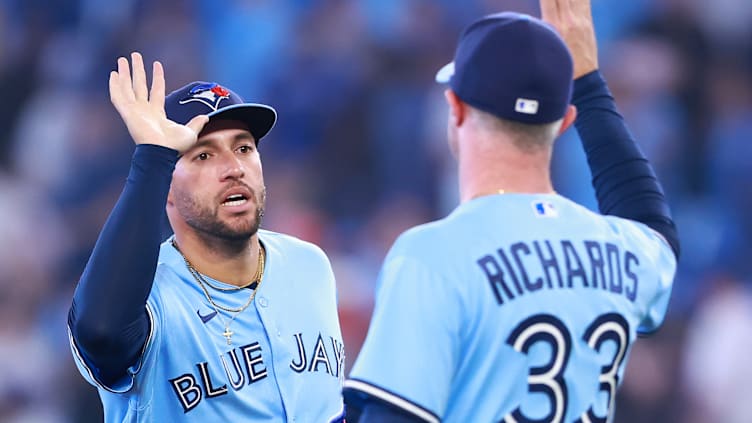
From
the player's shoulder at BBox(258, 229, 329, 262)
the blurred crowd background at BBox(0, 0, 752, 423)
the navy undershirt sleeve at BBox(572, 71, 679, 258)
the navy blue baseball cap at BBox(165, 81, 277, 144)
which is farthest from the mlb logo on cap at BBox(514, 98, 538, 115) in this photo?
the blurred crowd background at BBox(0, 0, 752, 423)

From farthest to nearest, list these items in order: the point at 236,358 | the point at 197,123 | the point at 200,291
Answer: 1. the point at 200,291
2. the point at 236,358
3. the point at 197,123

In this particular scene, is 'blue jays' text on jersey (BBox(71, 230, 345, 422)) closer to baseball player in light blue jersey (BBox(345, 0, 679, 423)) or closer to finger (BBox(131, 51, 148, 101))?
finger (BBox(131, 51, 148, 101))

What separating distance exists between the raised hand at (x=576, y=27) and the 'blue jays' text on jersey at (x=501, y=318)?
2.01 feet

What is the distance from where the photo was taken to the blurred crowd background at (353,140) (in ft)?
27.9

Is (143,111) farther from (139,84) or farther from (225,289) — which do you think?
(225,289)

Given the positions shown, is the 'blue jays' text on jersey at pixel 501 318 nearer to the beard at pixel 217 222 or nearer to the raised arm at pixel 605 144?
the raised arm at pixel 605 144

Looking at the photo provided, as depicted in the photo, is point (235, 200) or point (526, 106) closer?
point (526, 106)

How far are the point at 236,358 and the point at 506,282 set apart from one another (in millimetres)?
1279

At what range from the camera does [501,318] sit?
2887 mm

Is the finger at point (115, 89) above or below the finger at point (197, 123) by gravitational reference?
above

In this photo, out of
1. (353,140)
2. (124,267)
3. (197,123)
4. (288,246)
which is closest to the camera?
(124,267)

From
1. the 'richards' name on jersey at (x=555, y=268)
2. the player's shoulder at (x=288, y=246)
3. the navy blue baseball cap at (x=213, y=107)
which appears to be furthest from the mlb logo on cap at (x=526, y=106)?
the player's shoulder at (x=288, y=246)

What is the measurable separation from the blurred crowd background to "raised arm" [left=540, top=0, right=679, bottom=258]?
4839 mm

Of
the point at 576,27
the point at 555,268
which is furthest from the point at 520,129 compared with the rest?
the point at 576,27
